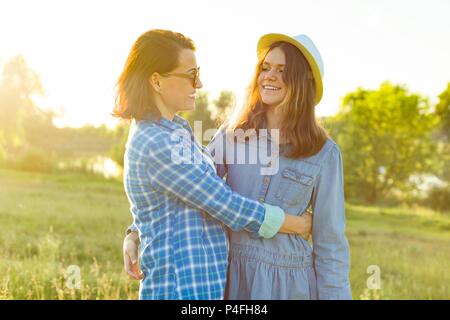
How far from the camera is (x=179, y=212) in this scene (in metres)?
2.75

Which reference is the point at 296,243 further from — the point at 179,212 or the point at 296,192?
the point at 179,212

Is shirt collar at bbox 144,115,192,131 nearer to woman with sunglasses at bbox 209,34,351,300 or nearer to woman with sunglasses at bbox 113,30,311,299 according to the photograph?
woman with sunglasses at bbox 113,30,311,299

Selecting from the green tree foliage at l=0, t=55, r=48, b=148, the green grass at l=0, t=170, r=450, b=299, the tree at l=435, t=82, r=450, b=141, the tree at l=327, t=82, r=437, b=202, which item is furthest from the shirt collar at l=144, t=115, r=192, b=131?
the tree at l=435, t=82, r=450, b=141

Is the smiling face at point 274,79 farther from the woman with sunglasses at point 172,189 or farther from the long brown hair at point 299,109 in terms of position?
the woman with sunglasses at point 172,189

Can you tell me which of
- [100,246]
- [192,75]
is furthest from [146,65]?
[100,246]

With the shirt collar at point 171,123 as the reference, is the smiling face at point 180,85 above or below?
above

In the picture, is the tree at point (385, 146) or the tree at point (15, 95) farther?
the tree at point (15, 95)

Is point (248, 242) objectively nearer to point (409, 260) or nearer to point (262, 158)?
point (262, 158)

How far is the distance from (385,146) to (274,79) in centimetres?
2603

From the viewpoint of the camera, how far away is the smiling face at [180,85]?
2801 millimetres

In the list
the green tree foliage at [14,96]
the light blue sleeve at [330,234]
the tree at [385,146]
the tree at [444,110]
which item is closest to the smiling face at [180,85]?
Answer: the light blue sleeve at [330,234]

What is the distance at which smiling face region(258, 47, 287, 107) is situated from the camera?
3.11 metres

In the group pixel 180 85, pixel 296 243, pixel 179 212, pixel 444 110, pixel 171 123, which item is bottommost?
pixel 296 243

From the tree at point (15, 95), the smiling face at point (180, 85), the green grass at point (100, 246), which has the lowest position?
the green grass at point (100, 246)
